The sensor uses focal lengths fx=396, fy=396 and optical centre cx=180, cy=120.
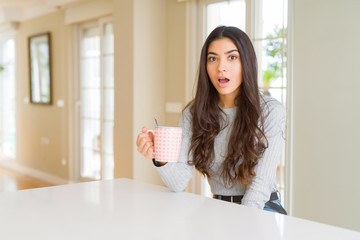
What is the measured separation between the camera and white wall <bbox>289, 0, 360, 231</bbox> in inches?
92.7

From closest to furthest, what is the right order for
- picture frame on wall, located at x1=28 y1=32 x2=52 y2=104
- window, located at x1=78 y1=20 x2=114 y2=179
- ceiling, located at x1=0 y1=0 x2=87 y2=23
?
window, located at x1=78 y1=20 x2=114 y2=179 → ceiling, located at x1=0 y1=0 x2=87 y2=23 → picture frame on wall, located at x1=28 y1=32 x2=52 y2=104

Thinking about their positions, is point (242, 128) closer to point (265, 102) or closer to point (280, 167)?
point (265, 102)

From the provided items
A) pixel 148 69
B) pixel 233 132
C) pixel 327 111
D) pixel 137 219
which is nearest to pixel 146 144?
pixel 137 219

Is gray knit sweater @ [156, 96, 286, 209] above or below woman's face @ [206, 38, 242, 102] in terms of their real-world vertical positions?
below

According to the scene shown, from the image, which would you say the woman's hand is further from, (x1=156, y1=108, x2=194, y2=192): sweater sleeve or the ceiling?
the ceiling

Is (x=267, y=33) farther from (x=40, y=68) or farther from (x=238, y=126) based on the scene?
(x=40, y=68)

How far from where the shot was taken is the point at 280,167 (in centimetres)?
285

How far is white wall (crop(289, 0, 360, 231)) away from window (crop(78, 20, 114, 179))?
7.58ft

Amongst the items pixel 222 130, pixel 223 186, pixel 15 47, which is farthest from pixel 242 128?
pixel 15 47

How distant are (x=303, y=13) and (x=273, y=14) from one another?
0.29 metres

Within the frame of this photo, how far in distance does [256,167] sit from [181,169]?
0.26 m

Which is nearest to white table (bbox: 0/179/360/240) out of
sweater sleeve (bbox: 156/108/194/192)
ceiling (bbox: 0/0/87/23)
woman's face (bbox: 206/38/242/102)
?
sweater sleeve (bbox: 156/108/194/192)

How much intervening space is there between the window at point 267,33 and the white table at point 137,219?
5.82ft

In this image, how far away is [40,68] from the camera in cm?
539
